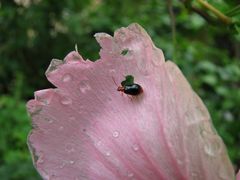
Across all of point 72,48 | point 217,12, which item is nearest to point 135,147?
point 217,12

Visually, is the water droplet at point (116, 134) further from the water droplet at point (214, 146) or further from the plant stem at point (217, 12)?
the plant stem at point (217, 12)

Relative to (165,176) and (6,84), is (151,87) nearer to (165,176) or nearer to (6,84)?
(165,176)

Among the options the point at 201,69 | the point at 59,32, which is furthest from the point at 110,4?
the point at 201,69

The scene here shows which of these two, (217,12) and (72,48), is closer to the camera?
(217,12)

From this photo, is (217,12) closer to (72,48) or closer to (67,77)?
(67,77)

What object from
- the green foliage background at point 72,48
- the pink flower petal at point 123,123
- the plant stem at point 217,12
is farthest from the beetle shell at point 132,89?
the green foliage background at point 72,48

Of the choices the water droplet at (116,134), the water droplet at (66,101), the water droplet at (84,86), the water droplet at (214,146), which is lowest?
the water droplet at (116,134)
